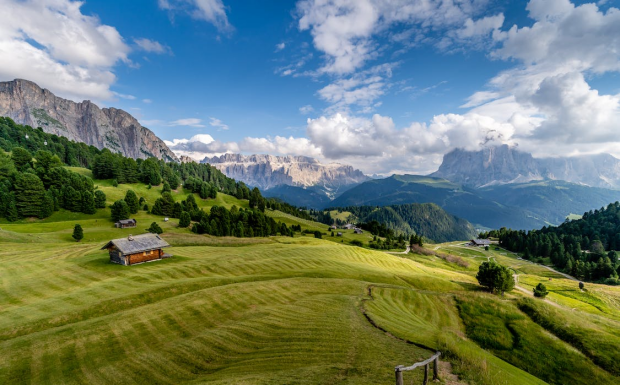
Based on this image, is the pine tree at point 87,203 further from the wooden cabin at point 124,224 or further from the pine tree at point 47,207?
the wooden cabin at point 124,224

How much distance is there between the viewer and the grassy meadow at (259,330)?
17.2m

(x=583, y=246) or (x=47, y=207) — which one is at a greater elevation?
(x=583, y=246)

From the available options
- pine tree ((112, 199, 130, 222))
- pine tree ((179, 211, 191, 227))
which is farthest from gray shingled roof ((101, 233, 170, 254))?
pine tree ((112, 199, 130, 222))

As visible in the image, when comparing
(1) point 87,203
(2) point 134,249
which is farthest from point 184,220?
(2) point 134,249

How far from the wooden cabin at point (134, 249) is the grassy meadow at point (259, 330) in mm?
2153

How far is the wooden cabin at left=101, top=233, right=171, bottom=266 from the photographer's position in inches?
1890

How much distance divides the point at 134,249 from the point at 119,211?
233ft

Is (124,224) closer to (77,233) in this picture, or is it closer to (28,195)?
(77,233)

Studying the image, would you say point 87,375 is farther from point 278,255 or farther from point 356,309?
point 278,255

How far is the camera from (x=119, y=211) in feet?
343

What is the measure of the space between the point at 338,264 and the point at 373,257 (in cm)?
2386

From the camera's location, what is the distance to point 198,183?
557 ft

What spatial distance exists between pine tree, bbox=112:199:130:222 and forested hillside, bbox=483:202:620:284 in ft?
638

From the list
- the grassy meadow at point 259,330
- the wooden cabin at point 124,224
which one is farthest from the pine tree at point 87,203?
the grassy meadow at point 259,330
